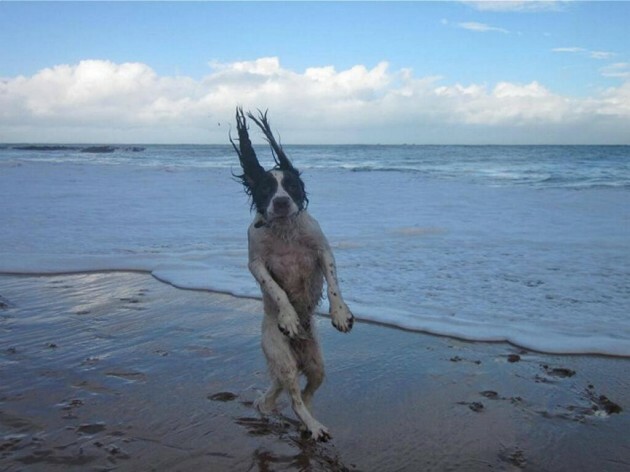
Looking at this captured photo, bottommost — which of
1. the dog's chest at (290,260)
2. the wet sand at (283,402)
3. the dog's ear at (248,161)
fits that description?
the wet sand at (283,402)

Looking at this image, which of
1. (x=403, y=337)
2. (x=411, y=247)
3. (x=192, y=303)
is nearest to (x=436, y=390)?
(x=403, y=337)

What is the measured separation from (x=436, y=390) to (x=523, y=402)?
1.87 feet

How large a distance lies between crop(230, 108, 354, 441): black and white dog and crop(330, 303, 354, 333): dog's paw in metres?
0.08

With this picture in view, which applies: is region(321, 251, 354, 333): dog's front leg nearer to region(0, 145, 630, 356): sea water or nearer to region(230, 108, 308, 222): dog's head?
region(230, 108, 308, 222): dog's head

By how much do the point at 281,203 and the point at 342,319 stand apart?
32.0 inches

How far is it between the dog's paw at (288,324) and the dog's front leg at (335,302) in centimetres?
22

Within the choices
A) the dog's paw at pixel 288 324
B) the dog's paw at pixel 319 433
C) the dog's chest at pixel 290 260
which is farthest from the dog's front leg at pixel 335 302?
the dog's paw at pixel 319 433

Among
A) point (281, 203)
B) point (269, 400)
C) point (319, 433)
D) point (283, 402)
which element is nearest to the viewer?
point (319, 433)

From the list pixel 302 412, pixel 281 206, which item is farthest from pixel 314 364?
pixel 281 206

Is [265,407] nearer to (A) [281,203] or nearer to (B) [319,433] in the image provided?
(B) [319,433]

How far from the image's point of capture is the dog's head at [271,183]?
4137 mm

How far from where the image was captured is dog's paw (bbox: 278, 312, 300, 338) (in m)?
3.80

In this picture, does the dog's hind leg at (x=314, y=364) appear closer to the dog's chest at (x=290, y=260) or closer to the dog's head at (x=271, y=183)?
the dog's chest at (x=290, y=260)

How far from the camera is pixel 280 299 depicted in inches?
155
